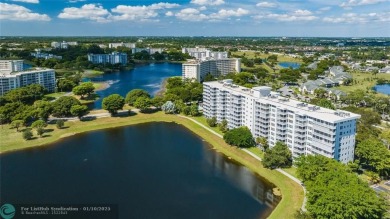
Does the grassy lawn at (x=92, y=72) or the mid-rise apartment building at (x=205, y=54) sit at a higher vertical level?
the mid-rise apartment building at (x=205, y=54)

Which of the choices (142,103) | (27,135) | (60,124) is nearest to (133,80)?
(142,103)

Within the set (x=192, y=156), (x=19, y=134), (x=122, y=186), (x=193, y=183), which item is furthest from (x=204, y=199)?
(x=19, y=134)

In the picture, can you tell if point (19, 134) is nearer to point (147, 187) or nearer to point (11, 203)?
point (11, 203)

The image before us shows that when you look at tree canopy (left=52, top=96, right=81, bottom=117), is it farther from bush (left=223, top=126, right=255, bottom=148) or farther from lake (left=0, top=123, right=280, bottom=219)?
bush (left=223, top=126, right=255, bottom=148)

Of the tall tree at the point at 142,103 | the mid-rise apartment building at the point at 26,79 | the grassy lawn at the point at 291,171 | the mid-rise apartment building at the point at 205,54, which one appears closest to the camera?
the grassy lawn at the point at 291,171

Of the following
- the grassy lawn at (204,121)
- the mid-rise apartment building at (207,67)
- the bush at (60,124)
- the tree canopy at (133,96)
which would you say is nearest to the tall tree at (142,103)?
the tree canopy at (133,96)

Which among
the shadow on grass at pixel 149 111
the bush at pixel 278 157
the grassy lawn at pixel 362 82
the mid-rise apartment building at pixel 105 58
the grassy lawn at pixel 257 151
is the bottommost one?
the grassy lawn at pixel 257 151

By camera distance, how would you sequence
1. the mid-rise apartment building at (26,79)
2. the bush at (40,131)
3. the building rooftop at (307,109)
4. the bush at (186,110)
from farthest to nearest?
the mid-rise apartment building at (26,79) < the bush at (186,110) < the bush at (40,131) < the building rooftop at (307,109)

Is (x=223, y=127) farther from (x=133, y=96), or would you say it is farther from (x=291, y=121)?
(x=133, y=96)

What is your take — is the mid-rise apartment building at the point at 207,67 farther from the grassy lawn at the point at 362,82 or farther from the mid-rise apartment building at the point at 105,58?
the mid-rise apartment building at the point at 105,58
